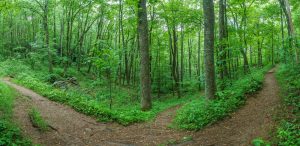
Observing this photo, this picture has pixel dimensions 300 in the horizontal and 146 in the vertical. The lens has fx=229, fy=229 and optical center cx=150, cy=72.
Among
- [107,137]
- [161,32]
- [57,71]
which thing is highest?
[161,32]

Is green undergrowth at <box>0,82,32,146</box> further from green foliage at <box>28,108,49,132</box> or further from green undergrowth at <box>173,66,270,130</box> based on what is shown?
green undergrowth at <box>173,66,270,130</box>

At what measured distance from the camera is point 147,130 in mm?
8859

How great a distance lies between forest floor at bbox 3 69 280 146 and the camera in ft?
22.1

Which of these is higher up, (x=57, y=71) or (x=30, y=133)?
(x=57, y=71)

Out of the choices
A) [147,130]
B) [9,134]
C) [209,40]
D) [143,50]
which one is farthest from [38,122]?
[209,40]

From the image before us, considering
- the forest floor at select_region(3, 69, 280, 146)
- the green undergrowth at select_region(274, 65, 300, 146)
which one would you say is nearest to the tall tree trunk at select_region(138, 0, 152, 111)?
the forest floor at select_region(3, 69, 280, 146)

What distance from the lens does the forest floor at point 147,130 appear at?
6.75 meters

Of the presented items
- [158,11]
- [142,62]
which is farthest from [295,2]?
[142,62]

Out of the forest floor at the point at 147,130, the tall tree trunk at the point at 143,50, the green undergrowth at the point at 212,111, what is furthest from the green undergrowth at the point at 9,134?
the tall tree trunk at the point at 143,50

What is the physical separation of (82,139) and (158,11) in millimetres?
16594

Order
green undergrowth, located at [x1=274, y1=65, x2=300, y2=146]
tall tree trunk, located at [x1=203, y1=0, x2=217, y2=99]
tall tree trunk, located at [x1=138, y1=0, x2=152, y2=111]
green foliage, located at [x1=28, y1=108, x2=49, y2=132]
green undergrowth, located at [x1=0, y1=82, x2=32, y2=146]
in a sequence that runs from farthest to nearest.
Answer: tall tree trunk, located at [x1=138, y1=0, x2=152, y2=111] < tall tree trunk, located at [x1=203, y1=0, x2=217, y2=99] < green foliage, located at [x1=28, y1=108, x2=49, y2=132] < green undergrowth, located at [x1=0, y1=82, x2=32, y2=146] < green undergrowth, located at [x1=274, y1=65, x2=300, y2=146]

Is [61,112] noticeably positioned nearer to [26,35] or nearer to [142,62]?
[142,62]

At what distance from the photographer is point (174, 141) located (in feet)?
23.6

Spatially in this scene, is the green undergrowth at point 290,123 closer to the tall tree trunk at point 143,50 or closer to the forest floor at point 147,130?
the forest floor at point 147,130
